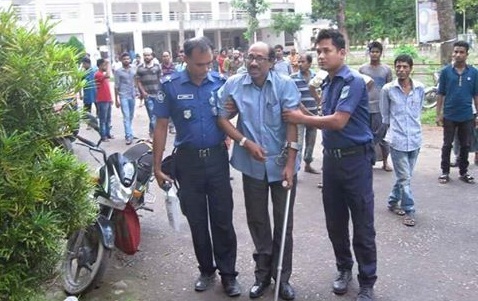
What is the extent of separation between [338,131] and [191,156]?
100cm

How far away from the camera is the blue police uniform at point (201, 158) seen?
360 centimetres

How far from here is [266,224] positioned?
→ 3666 millimetres

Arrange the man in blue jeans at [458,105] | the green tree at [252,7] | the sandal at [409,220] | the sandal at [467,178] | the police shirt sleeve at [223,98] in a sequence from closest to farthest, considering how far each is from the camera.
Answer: the police shirt sleeve at [223,98] → the sandal at [409,220] → the man in blue jeans at [458,105] → the sandal at [467,178] → the green tree at [252,7]

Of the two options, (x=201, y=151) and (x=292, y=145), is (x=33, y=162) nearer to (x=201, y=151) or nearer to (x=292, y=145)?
(x=201, y=151)

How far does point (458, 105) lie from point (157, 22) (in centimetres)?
4143

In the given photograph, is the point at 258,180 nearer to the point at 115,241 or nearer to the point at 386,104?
the point at 115,241

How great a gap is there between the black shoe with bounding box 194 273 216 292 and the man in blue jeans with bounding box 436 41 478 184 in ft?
11.8

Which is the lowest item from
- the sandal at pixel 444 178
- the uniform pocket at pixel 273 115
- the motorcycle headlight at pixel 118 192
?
the sandal at pixel 444 178

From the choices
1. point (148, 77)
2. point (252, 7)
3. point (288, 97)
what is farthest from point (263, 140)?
point (252, 7)

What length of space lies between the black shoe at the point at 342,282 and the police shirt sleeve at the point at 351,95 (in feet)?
3.96

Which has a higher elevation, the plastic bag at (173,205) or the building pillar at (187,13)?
the building pillar at (187,13)

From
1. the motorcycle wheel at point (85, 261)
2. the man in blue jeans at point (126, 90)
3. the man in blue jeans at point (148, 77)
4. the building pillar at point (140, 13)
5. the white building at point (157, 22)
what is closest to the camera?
the motorcycle wheel at point (85, 261)

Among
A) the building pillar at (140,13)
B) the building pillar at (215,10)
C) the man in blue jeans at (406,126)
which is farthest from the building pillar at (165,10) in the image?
the man in blue jeans at (406,126)

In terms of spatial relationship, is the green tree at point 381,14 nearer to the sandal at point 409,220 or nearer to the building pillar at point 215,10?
the building pillar at point 215,10
